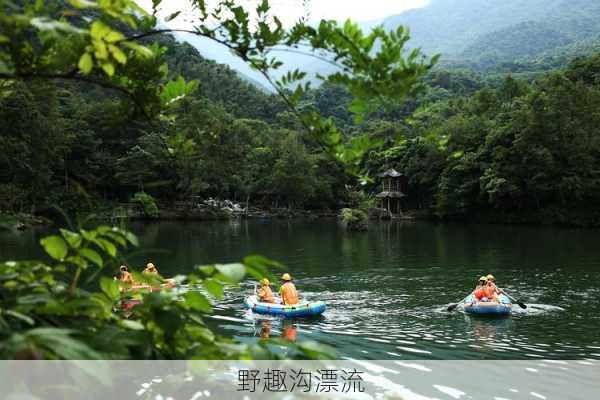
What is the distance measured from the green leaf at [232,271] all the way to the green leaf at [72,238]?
599 mm

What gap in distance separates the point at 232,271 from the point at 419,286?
56.5ft

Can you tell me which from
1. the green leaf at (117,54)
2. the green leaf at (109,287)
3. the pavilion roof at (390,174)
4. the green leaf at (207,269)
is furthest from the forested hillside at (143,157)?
the green leaf at (207,269)

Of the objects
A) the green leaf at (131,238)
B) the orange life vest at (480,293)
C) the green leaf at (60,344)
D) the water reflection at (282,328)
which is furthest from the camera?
the orange life vest at (480,293)

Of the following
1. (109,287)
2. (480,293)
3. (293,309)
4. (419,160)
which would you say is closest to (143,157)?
(419,160)

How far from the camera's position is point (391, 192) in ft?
188

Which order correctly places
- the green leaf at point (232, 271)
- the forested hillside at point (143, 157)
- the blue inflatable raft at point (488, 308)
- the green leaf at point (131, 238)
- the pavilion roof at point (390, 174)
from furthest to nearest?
the pavilion roof at point (390, 174)
the forested hillside at point (143, 157)
the blue inflatable raft at point (488, 308)
the green leaf at point (131, 238)
the green leaf at point (232, 271)

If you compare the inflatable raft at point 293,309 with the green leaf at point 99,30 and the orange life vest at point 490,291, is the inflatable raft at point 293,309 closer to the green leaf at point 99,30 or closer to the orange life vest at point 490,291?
the orange life vest at point 490,291

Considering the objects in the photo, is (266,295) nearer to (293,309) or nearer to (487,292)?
(293,309)

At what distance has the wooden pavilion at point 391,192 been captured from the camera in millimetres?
56969

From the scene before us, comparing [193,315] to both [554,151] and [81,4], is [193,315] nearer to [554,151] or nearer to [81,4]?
[81,4]

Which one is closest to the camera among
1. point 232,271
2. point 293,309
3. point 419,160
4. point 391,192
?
point 232,271

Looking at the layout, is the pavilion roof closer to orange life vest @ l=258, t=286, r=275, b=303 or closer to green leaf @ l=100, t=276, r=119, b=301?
orange life vest @ l=258, t=286, r=275, b=303

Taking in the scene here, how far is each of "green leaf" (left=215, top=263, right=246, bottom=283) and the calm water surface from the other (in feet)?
1.85

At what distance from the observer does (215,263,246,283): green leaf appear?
4.73 feet
